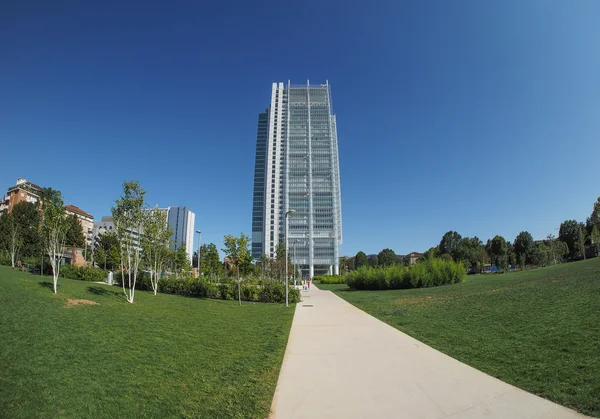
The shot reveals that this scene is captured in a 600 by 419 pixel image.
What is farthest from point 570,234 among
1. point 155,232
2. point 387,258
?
point 155,232

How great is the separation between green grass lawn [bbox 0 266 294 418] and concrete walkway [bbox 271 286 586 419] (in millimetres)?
549

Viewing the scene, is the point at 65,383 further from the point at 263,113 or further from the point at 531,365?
the point at 263,113

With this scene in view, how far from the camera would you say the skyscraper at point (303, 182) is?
375 ft

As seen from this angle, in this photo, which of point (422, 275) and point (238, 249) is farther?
point (422, 275)

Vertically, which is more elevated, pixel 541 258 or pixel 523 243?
pixel 523 243

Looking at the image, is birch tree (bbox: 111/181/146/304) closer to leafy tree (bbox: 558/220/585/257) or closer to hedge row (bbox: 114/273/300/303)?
hedge row (bbox: 114/273/300/303)

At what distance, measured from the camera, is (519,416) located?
151 inches

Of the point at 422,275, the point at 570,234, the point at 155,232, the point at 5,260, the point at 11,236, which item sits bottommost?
the point at 422,275

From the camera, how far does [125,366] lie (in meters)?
5.37

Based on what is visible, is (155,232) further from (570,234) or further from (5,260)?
(570,234)

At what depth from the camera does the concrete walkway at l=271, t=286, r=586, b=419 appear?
4.06m

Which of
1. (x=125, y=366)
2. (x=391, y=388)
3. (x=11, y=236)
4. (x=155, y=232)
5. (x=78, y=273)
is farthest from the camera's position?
(x=11, y=236)

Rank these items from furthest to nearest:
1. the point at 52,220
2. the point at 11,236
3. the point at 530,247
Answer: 1. the point at 530,247
2. the point at 11,236
3. the point at 52,220

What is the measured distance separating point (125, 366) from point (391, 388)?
14.7 feet
